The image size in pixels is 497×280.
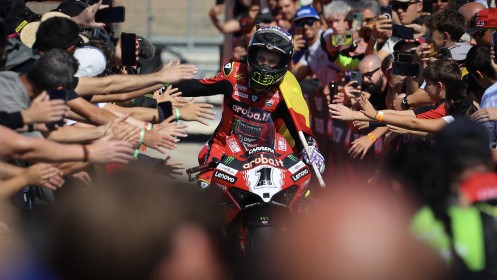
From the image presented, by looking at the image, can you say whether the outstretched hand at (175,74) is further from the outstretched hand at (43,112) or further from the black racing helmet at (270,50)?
the outstretched hand at (43,112)

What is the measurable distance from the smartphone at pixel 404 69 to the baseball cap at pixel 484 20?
0.80 metres

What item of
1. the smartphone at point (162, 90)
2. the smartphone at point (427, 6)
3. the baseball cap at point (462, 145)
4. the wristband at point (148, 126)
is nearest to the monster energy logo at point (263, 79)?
the smartphone at point (162, 90)

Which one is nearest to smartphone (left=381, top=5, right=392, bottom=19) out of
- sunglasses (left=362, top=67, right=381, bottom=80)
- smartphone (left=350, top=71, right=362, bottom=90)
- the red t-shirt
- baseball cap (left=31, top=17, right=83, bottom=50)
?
sunglasses (left=362, top=67, right=381, bottom=80)

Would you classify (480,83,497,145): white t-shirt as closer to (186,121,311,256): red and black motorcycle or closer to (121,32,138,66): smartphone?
(186,121,311,256): red and black motorcycle

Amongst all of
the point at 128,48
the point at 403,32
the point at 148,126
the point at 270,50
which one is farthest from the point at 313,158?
the point at 403,32

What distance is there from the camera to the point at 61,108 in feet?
26.6

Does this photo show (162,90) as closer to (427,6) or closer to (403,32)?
(403,32)

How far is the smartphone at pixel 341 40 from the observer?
14.3m

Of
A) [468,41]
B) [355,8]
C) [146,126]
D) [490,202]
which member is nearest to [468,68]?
[468,41]

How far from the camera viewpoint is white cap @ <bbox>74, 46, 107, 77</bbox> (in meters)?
10.3

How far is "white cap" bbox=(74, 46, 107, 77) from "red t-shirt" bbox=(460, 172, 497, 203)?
16.2 feet

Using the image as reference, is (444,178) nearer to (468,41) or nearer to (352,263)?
(352,263)

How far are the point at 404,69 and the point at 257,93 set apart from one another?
1978mm

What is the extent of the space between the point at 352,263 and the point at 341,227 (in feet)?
Result: 4.56
